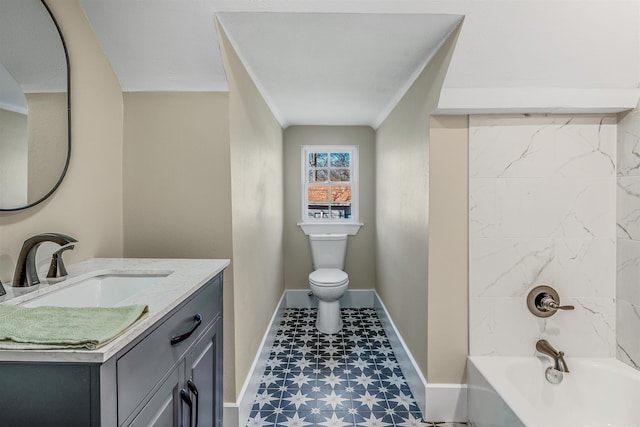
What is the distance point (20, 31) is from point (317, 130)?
265 centimetres

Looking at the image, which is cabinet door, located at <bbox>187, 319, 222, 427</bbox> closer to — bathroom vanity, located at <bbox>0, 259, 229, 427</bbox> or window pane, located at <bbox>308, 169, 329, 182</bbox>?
bathroom vanity, located at <bbox>0, 259, 229, 427</bbox>

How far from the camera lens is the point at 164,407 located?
875 millimetres

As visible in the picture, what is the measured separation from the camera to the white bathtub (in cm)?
156

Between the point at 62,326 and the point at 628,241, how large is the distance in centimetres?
237

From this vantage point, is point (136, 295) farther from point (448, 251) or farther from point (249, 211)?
point (448, 251)

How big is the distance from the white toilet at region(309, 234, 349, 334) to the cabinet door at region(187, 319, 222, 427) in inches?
61.1

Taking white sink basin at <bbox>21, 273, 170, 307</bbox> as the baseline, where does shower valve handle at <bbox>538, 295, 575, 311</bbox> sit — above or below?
below

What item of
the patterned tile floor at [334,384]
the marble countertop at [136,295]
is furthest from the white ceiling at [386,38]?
the patterned tile floor at [334,384]

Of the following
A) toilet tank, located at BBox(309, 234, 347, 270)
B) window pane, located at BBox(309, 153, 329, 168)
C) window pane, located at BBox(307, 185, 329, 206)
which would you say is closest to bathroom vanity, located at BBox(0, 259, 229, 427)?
toilet tank, located at BBox(309, 234, 347, 270)

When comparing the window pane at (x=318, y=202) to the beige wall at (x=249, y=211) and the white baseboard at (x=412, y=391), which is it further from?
the white baseboard at (x=412, y=391)

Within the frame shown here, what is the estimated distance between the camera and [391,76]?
6.90 feet

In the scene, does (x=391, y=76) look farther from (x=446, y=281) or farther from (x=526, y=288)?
(x=526, y=288)

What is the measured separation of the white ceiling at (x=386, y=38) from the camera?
136 cm

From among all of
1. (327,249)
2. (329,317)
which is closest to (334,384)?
(329,317)
